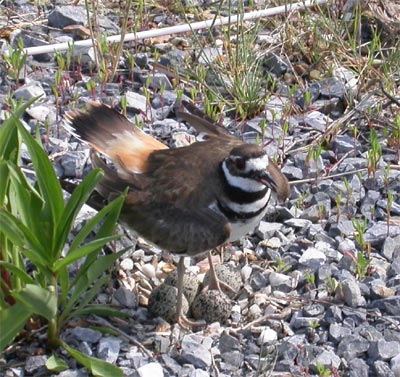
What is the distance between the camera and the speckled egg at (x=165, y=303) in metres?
5.37

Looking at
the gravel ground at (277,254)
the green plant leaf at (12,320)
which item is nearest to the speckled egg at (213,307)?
the gravel ground at (277,254)

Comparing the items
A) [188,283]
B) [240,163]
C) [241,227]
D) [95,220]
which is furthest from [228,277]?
[95,220]

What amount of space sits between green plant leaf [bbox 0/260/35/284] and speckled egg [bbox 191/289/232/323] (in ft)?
3.25

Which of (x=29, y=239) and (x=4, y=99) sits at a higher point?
(x=29, y=239)

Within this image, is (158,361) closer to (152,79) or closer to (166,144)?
(166,144)

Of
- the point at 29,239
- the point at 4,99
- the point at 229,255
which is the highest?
the point at 29,239

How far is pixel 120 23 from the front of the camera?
7984mm

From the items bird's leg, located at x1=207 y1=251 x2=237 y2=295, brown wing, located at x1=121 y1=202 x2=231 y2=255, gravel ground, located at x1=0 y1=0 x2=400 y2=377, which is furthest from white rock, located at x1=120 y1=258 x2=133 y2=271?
bird's leg, located at x1=207 y1=251 x2=237 y2=295

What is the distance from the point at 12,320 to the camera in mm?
4703

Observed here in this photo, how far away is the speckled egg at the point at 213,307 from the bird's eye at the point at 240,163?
65 cm

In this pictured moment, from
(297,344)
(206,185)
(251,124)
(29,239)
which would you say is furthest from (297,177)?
(29,239)

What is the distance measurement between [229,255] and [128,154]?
0.80 meters

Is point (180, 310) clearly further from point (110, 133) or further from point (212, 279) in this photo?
point (110, 133)

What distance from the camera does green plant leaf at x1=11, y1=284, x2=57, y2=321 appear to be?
459 cm
